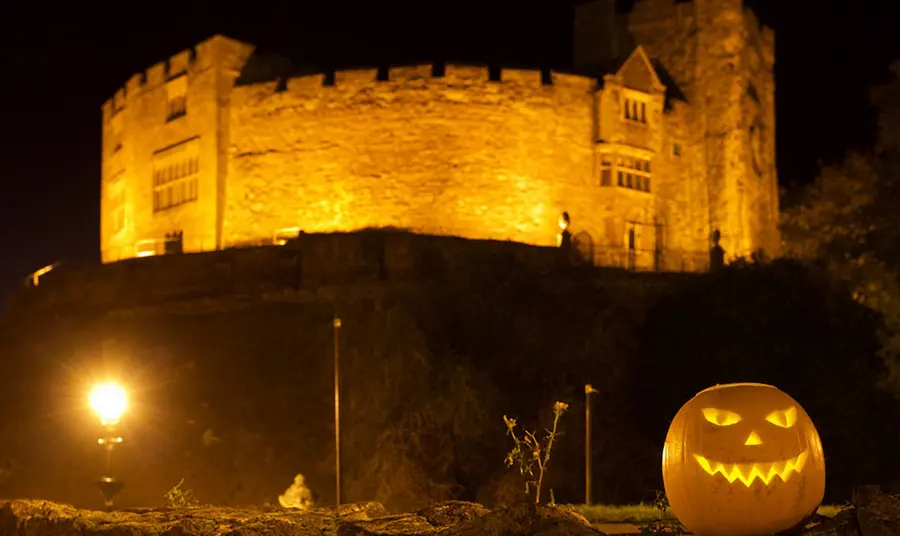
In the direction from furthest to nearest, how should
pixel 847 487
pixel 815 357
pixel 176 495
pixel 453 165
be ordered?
pixel 453 165
pixel 815 357
pixel 847 487
pixel 176 495

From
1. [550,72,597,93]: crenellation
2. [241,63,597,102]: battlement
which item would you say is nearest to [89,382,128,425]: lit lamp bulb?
[241,63,597,102]: battlement

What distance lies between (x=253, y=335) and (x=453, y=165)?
11.1m

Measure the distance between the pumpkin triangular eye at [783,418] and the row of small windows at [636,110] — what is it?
3064 cm

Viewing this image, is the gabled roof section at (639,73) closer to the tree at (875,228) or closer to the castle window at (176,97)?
the tree at (875,228)

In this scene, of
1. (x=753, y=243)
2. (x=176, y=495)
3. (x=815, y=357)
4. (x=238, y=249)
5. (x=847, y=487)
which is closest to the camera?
(x=176, y=495)

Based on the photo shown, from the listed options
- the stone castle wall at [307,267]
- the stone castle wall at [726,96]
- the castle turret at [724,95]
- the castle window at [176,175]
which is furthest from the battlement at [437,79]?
the stone castle wall at [307,267]

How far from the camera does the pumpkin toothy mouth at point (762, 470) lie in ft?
30.8

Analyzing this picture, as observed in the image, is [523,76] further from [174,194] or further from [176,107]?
[174,194]

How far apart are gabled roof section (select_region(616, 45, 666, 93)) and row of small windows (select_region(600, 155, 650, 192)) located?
2941 millimetres

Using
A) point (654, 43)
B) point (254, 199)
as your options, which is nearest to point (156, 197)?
point (254, 199)

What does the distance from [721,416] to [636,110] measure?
31.2m

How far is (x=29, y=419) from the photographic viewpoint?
95.8ft

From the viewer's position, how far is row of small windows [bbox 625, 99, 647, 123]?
39312 millimetres

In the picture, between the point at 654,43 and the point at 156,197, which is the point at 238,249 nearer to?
the point at 156,197
